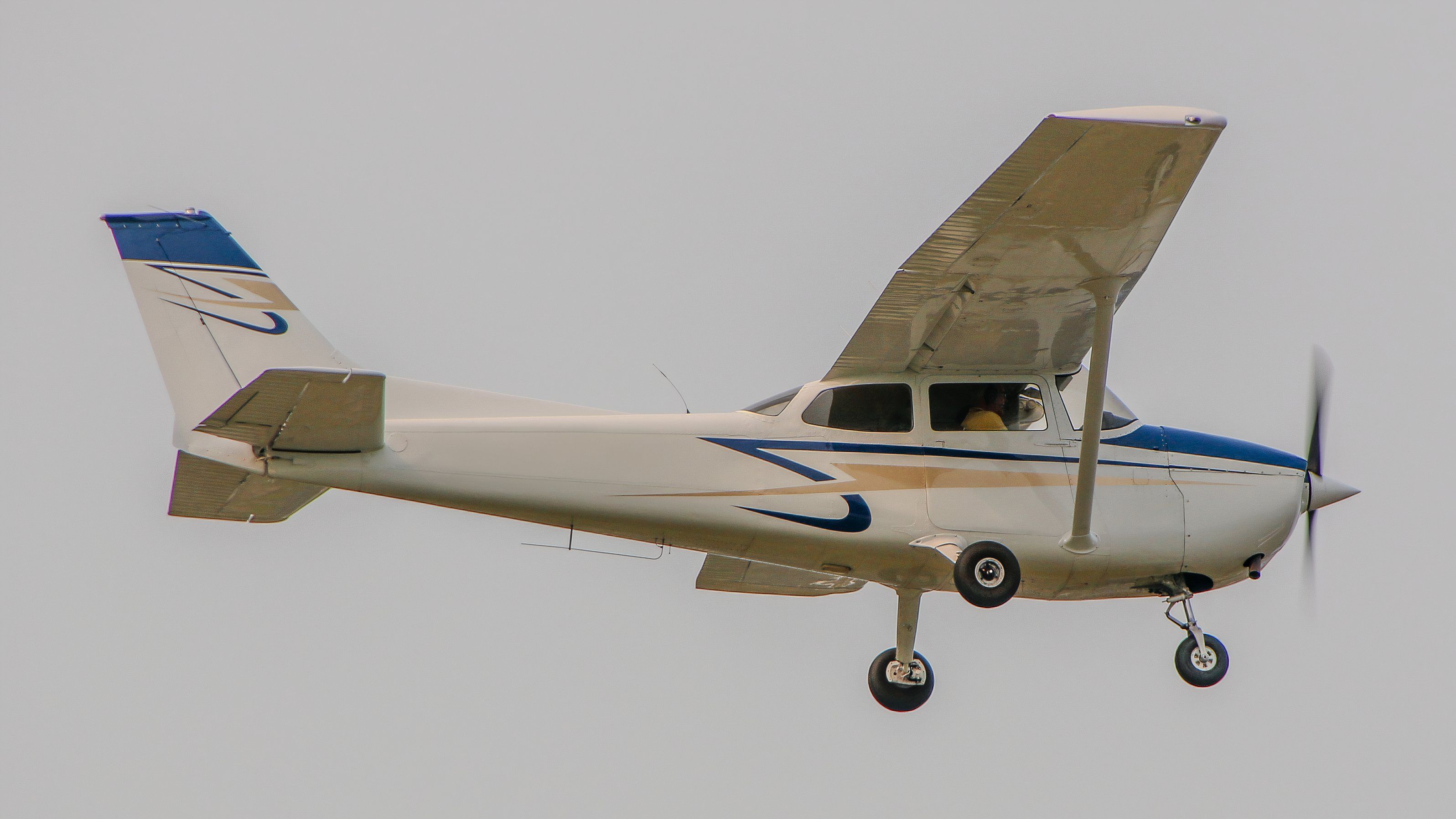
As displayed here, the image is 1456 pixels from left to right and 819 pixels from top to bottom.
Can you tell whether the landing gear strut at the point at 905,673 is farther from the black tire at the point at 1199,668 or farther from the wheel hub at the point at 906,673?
the black tire at the point at 1199,668

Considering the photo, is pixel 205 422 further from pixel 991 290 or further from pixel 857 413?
pixel 991 290

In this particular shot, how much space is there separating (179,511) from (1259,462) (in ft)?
24.1

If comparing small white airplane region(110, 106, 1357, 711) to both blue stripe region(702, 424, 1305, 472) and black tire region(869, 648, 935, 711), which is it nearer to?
A: blue stripe region(702, 424, 1305, 472)

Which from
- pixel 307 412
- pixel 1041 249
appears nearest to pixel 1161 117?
pixel 1041 249

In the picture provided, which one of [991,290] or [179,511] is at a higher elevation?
[991,290]

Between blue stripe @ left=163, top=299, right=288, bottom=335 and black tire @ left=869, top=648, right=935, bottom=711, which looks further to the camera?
black tire @ left=869, top=648, right=935, bottom=711

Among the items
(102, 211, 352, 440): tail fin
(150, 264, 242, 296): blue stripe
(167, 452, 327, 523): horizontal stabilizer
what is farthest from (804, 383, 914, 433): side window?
(150, 264, 242, 296): blue stripe

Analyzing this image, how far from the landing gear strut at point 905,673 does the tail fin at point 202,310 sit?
4823 mm

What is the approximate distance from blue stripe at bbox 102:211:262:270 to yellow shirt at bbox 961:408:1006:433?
4.91m

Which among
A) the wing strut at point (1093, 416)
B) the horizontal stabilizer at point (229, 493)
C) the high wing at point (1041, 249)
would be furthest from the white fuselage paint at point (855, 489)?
the horizontal stabilizer at point (229, 493)

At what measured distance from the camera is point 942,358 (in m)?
9.75

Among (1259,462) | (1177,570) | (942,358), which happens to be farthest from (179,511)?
(1259,462)

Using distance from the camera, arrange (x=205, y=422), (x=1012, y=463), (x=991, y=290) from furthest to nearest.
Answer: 1. (x=1012, y=463)
2. (x=991, y=290)
3. (x=205, y=422)

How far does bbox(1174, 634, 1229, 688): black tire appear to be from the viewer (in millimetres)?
9828
